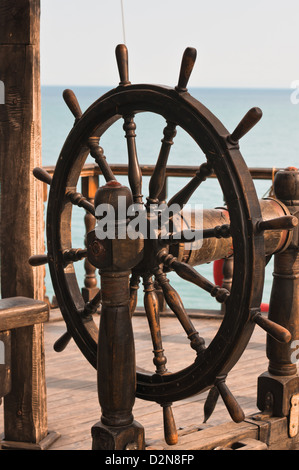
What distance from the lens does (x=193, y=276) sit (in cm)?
174

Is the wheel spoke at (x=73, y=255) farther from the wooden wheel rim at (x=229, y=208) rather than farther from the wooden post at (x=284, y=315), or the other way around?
the wooden post at (x=284, y=315)

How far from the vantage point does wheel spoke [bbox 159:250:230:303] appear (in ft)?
5.62

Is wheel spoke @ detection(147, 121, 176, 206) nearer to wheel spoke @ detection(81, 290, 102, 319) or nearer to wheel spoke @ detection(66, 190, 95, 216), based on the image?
wheel spoke @ detection(66, 190, 95, 216)

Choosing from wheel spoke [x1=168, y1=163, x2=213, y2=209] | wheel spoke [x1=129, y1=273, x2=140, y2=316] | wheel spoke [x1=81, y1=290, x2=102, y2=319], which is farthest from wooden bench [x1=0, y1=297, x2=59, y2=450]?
wheel spoke [x1=168, y1=163, x2=213, y2=209]

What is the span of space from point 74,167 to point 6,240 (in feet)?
1.63

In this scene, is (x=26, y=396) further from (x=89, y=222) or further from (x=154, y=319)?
(x=89, y=222)

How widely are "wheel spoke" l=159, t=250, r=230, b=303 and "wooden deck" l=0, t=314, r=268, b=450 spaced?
73 centimetres

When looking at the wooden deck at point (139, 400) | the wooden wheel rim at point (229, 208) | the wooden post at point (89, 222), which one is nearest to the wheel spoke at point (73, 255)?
the wooden wheel rim at point (229, 208)

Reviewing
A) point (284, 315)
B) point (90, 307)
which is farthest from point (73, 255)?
point (284, 315)

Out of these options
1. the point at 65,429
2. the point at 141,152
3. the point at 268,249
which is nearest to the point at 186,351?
the point at 65,429

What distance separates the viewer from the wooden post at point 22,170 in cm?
230

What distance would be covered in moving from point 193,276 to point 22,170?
2.78 feet

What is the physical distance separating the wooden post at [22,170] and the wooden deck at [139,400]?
195mm

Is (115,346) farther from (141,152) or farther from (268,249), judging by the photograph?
(141,152)
